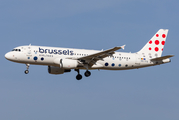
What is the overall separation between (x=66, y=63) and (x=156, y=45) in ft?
54.8

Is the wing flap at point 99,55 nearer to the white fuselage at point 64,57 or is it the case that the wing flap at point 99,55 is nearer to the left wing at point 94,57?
the left wing at point 94,57

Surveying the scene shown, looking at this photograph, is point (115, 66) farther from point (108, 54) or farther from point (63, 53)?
point (63, 53)

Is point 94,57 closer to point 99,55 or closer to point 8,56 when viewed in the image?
point 99,55

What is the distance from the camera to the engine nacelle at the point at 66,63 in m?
49.5

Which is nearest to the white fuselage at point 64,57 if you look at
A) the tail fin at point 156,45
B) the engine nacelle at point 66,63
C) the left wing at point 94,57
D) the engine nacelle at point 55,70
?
the engine nacelle at point 66,63

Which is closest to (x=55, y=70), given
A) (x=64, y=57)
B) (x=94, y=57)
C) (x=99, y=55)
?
(x=64, y=57)

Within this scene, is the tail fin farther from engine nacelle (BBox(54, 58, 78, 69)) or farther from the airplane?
engine nacelle (BBox(54, 58, 78, 69))

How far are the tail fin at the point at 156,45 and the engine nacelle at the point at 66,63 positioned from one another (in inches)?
469

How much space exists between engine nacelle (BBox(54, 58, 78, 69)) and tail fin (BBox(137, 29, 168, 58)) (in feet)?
39.1

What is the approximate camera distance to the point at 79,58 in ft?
166

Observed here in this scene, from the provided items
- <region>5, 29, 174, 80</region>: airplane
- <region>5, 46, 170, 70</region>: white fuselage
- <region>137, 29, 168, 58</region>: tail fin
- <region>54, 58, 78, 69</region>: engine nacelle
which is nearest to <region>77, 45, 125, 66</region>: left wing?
<region>5, 29, 174, 80</region>: airplane

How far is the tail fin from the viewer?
56.9 metres

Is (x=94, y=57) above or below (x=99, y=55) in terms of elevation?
below

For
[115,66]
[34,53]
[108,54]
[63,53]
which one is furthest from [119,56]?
[34,53]
